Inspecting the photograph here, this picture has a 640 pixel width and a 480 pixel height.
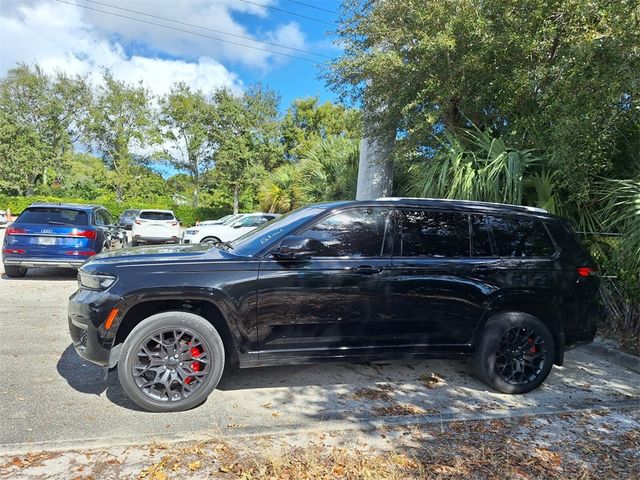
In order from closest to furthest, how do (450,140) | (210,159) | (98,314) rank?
(98,314)
(450,140)
(210,159)

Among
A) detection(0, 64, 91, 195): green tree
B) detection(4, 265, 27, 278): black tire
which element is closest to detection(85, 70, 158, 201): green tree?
detection(0, 64, 91, 195): green tree

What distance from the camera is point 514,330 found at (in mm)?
4324

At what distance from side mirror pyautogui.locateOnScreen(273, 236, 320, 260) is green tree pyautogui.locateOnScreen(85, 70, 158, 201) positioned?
38302 millimetres

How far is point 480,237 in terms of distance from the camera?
171 inches

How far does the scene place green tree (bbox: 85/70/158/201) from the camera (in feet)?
128

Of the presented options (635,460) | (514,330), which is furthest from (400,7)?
(635,460)

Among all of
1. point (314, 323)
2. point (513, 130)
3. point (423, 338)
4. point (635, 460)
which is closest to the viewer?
point (635, 460)

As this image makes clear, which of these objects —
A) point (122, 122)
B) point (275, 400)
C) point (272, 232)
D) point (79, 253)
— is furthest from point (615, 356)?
point (122, 122)

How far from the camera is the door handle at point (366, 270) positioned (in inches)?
156

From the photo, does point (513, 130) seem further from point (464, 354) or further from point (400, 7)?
point (464, 354)

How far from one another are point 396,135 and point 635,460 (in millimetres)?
6548

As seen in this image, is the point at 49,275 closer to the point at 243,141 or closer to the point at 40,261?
the point at 40,261

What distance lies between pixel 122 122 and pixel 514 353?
4198 centimetres

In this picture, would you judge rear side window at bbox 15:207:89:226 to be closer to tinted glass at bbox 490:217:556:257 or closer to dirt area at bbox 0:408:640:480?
dirt area at bbox 0:408:640:480
